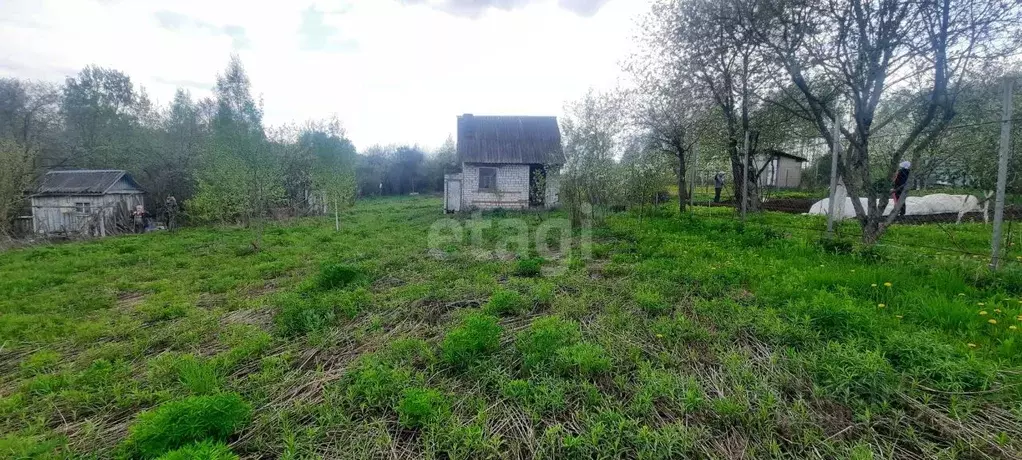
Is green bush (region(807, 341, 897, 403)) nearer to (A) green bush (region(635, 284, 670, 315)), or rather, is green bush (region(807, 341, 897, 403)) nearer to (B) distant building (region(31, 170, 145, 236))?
(A) green bush (region(635, 284, 670, 315))

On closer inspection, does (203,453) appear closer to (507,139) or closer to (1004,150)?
(1004,150)

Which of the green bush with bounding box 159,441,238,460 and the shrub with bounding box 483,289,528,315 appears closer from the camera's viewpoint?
the green bush with bounding box 159,441,238,460

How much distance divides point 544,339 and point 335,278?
369 centimetres

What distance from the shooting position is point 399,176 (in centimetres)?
3738

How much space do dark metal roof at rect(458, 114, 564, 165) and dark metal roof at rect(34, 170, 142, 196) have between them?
14.5 meters

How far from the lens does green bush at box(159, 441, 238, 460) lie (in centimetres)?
201

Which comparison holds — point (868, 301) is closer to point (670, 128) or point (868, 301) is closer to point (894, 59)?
point (894, 59)

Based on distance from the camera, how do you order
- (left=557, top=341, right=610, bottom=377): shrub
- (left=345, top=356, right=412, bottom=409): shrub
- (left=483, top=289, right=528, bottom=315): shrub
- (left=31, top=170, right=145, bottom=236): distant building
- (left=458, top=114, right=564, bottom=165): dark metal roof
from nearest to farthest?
(left=345, top=356, right=412, bottom=409): shrub
(left=557, top=341, right=610, bottom=377): shrub
(left=483, top=289, right=528, bottom=315): shrub
(left=31, top=170, right=145, bottom=236): distant building
(left=458, top=114, right=564, bottom=165): dark metal roof

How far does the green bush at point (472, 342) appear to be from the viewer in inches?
125

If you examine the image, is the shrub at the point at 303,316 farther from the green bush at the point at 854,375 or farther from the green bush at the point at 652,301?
the green bush at the point at 854,375

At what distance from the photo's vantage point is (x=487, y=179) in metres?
19.3

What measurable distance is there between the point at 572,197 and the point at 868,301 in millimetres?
7213
